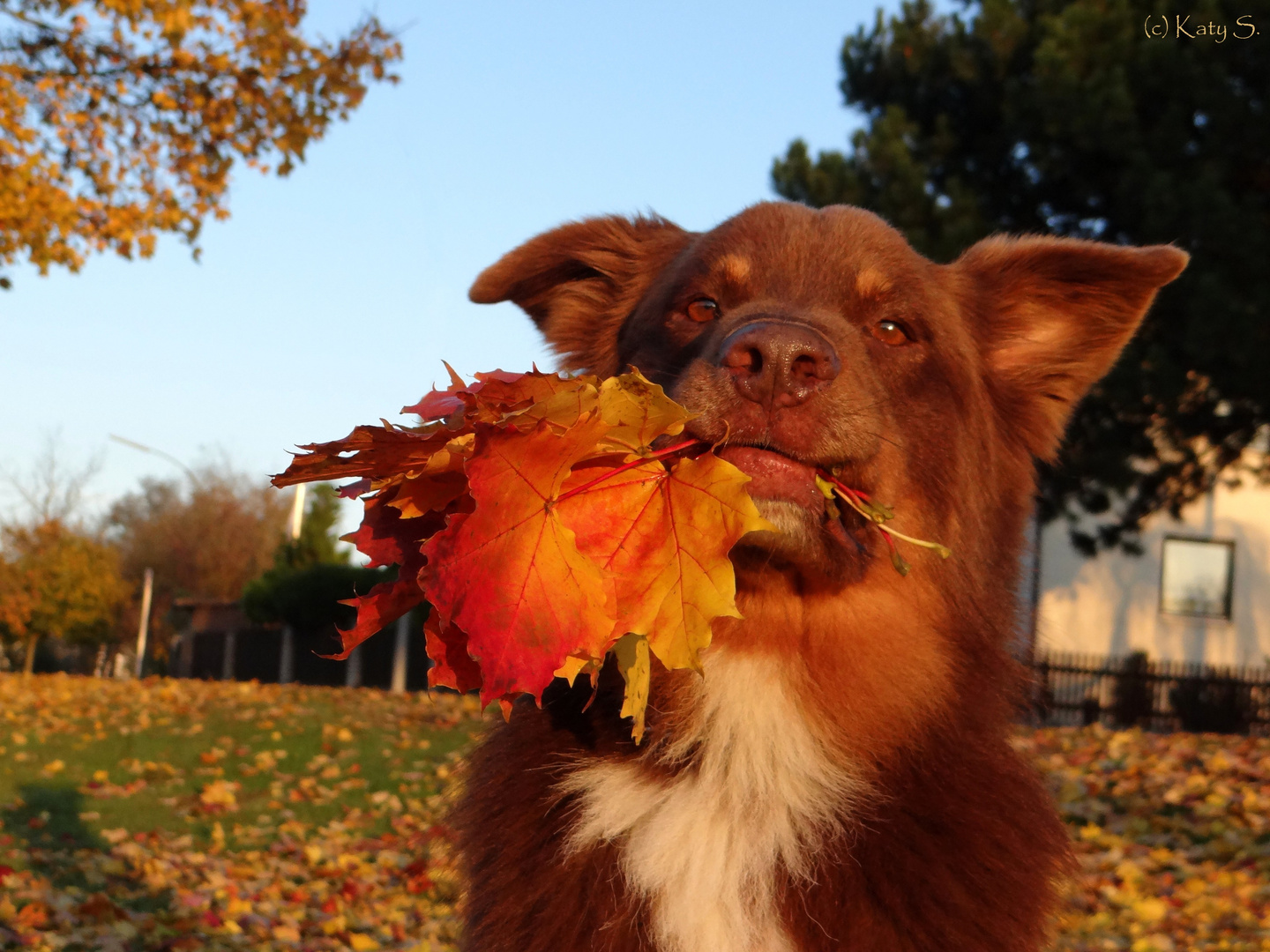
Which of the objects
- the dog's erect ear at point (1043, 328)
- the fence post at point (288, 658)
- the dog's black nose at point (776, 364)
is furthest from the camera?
the fence post at point (288, 658)

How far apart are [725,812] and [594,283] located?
2.13m

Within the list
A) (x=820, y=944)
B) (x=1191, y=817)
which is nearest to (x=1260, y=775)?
(x=1191, y=817)

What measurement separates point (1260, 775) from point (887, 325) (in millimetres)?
7948

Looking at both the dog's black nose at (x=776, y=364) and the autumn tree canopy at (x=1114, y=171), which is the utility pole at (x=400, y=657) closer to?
the autumn tree canopy at (x=1114, y=171)

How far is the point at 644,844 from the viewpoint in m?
3.22

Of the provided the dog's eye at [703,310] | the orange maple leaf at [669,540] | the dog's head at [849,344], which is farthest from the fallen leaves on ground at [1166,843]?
the orange maple leaf at [669,540]

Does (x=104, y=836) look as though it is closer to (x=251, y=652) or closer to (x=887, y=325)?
(x=887, y=325)

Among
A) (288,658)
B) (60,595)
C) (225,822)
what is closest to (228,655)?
(288,658)

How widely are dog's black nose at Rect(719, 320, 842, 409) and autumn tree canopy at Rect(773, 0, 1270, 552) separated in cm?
1234

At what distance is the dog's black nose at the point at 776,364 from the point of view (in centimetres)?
304

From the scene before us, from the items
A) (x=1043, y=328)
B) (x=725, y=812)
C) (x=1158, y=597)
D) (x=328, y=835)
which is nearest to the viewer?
(x=725, y=812)

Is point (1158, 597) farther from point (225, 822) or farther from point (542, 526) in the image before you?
point (542, 526)

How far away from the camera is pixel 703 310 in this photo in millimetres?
3859

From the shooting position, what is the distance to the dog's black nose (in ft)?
9.96
